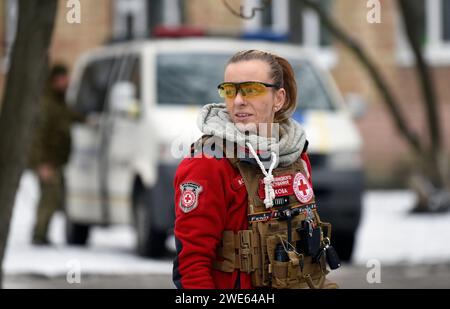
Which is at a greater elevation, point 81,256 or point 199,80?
point 199,80

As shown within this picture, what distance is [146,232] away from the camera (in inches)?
518

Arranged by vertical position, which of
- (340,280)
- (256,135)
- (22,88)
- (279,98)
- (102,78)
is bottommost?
(340,280)

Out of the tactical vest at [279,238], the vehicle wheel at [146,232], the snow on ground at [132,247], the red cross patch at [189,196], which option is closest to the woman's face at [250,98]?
the tactical vest at [279,238]

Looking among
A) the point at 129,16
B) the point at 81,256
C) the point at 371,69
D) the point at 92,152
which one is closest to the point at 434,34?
the point at 129,16

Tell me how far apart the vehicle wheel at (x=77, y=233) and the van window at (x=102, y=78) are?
117 centimetres

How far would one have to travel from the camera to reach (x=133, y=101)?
13664 mm

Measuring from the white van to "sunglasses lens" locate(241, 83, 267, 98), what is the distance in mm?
8051

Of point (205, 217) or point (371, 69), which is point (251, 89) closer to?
point (205, 217)

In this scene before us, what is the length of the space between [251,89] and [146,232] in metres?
9.08

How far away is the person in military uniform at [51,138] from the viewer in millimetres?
14797

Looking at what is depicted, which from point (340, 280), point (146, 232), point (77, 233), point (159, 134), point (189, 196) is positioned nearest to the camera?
point (189, 196)

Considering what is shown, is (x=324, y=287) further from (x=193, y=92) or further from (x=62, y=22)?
(x=62, y=22)

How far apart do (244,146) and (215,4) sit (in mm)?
21869

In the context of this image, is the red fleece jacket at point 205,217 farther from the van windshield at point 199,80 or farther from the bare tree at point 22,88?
the van windshield at point 199,80
